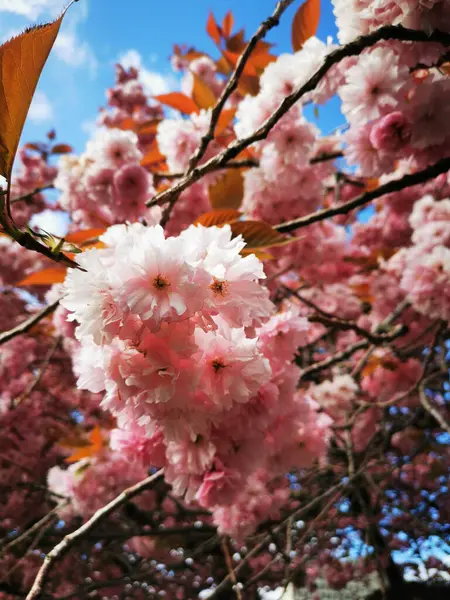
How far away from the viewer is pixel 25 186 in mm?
6207

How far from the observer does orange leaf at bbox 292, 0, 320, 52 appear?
5.21 ft

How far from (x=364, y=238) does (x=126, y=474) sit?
8.10 feet

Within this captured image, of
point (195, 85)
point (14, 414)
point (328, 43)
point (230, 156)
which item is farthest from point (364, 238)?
point (14, 414)

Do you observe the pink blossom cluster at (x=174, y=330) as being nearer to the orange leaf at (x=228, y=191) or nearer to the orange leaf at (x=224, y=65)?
the orange leaf at (x=228, y=191)

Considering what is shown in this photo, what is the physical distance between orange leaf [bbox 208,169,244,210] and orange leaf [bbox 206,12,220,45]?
1.62 m

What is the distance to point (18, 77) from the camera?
0.58 m

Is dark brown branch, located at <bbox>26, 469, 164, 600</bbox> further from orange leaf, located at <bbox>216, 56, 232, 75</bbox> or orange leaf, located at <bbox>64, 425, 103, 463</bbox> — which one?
orange leaf, located at <bbox>216, 56, 232, 75</bbox>

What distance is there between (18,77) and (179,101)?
1.60 meters

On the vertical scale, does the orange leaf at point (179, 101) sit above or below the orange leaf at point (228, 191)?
above

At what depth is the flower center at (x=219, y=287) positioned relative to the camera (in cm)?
67

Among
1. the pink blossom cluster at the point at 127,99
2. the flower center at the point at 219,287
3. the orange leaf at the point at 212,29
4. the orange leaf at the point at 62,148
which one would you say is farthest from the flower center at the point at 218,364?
the pink blossom cluster at the point at 127,99

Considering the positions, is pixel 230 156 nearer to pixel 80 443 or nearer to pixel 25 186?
pixel 80 443

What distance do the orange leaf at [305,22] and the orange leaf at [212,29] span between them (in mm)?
1560

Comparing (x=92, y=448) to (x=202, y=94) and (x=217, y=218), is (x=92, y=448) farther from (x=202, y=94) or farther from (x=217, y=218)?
(x=202, y=94)
